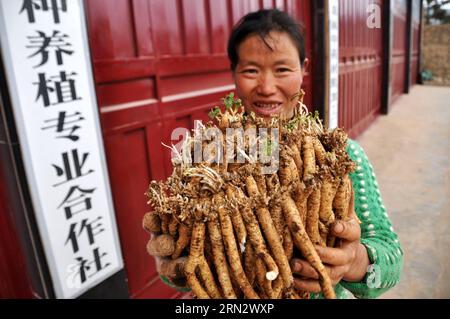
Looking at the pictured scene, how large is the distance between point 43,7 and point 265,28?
1.20 m

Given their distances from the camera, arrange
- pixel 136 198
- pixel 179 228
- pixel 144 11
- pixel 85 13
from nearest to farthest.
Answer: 1. pixel 179 228
2. pixel 85 13
3. pixel 144 11
4. pixel 136 198

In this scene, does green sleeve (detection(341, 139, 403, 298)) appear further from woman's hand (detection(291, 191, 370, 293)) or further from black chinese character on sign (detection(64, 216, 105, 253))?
black chinese character on sign (detection(64, 216, 105, 253))

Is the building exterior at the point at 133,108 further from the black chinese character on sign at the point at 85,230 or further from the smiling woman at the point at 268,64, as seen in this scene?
the smiling woman at the point at 268,64

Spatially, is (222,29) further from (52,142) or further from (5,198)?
(5,198)

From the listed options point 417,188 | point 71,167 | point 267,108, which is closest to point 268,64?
point 267,108

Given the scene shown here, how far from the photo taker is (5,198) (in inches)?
81.8

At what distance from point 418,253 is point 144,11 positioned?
3640 millimetres

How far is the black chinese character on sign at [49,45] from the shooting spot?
1703 millimetres

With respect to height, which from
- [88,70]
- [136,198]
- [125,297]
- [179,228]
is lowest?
[125,297]

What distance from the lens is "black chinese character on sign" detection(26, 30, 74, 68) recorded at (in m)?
1.70

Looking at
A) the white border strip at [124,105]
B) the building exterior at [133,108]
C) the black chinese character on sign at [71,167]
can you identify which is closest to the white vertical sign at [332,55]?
the building exterior at [133,108]

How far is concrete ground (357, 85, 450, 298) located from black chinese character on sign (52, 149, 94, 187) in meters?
2.89

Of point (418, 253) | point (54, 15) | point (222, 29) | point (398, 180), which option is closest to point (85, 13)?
point (54, 15)

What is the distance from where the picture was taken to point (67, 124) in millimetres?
1887
